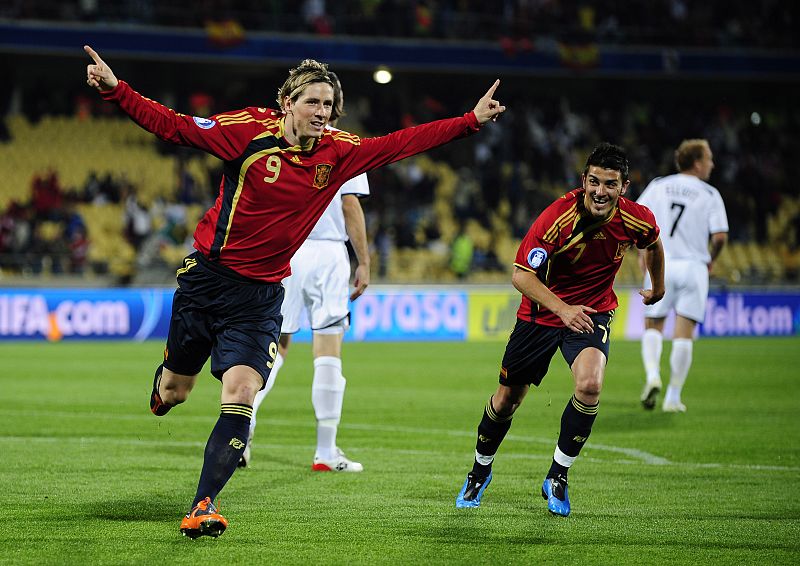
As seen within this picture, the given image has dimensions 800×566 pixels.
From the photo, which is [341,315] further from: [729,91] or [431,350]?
[729,91]

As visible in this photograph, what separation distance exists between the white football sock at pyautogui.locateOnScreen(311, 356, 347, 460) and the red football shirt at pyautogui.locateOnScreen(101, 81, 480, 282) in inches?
84.6

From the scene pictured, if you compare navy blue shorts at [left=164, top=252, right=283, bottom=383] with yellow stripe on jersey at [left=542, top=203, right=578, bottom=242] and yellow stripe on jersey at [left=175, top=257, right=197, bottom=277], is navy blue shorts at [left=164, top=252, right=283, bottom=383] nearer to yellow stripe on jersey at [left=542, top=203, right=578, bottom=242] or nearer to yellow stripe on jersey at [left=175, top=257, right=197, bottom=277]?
yellow stripe on jersey at [left=175, top=257, right=197, bottom=277]

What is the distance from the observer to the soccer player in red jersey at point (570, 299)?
6.30 metres

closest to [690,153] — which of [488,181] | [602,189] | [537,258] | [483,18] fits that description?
[602,189]

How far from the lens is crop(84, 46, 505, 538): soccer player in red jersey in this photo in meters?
5.69

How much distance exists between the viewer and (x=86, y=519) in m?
5.98

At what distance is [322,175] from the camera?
596cm

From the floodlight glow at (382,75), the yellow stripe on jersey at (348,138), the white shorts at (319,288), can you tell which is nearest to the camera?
the yellow stripe on jersey at (348,138)

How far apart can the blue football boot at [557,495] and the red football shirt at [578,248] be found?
857 mm

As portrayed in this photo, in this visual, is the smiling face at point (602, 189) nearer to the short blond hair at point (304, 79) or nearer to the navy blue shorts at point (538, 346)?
the navy blue shorts at point (538, 346)

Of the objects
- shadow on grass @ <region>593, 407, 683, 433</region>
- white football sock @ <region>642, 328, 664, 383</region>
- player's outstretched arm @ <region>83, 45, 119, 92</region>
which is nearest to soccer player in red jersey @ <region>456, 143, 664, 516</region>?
player's outstretched arm @ <region>83, 45, 119, 92</region>

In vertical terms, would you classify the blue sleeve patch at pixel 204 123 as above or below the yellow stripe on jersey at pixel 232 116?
below

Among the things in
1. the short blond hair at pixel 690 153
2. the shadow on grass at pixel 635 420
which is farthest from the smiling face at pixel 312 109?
the short blond hair at pixel 690 153

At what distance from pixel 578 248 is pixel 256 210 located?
180cm
